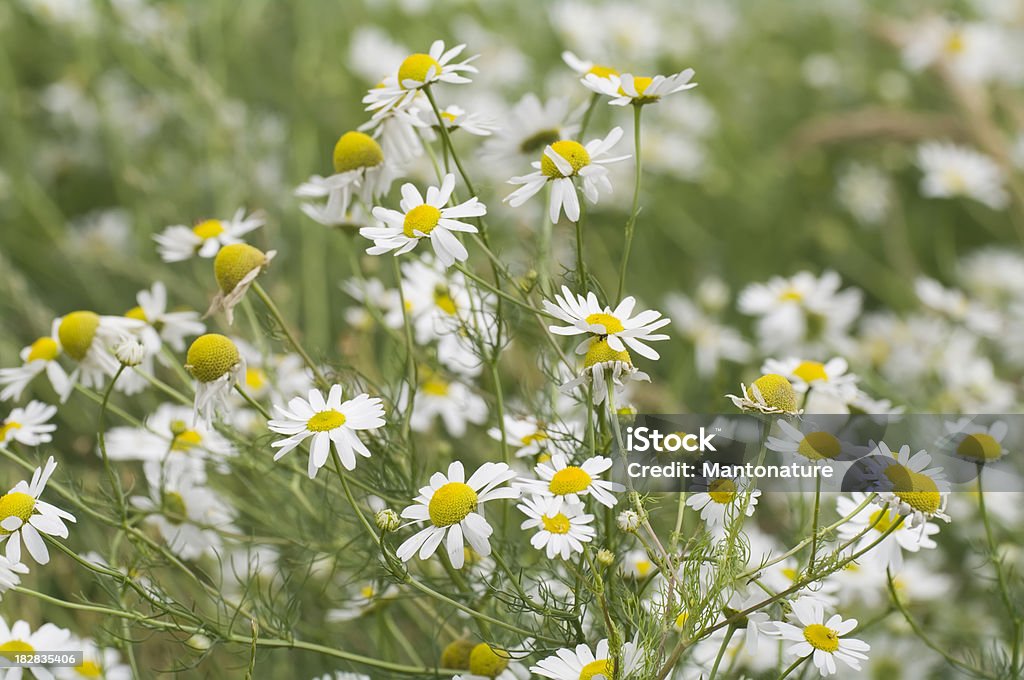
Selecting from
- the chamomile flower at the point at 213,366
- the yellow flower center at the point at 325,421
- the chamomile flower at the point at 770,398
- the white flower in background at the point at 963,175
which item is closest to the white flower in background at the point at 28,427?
the chamomile flower at the point at 213,366

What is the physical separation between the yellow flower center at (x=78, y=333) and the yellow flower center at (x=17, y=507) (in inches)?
7.7

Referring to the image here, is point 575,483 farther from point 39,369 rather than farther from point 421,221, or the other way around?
point 39,369

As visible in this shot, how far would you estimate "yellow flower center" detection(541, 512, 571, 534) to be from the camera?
703mm

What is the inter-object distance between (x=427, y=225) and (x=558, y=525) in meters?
0.25

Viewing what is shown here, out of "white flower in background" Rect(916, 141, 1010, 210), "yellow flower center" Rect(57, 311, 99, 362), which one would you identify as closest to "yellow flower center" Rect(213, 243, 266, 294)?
"yellow flower center" Rect(57, 311, 99, 362)

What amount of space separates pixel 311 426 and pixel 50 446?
1000 mm

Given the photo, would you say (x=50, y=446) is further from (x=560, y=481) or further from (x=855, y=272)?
(x=855, y=272)

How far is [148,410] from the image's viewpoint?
61.0 inches

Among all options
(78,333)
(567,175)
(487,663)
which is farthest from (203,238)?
(487,663)

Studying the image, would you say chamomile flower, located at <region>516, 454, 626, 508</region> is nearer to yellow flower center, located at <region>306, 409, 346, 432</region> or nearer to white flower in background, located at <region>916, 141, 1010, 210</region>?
yellow flower center, located at <region>306, 409, 346, 432</region>

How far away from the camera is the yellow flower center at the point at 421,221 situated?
2.48 ft

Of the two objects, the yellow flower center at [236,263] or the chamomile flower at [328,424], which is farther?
the yellow flower center at [236,263]

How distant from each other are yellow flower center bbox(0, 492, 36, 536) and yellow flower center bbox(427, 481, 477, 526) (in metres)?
0.31

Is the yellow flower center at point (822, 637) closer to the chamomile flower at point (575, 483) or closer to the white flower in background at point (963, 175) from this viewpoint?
the chamomile flower at point (575, 483)
